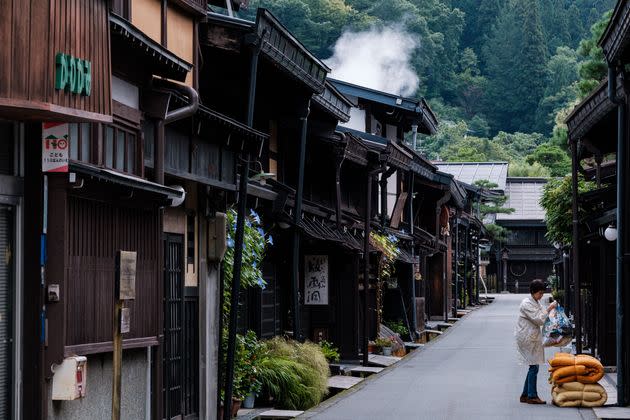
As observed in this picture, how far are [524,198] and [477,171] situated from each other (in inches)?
227

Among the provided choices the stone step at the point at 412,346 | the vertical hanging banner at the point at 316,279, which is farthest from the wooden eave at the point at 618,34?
the stone step at the point at 412,346

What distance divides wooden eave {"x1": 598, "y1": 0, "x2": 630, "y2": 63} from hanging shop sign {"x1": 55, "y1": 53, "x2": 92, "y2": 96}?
912cm

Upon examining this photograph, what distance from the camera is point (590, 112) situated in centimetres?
2300

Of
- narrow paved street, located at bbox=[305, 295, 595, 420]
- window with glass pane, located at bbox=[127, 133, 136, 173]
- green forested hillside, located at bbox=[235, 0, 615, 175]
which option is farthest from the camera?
green forested hillside, located at bbox=[235, 0, 615, 175]

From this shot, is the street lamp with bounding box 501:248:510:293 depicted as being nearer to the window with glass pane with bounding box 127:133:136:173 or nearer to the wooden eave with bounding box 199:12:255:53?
the wooden eave with bounding box 199:12:255:53

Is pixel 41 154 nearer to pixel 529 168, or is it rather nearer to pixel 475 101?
pixel 529 168

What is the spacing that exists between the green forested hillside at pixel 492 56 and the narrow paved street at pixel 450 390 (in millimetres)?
96419

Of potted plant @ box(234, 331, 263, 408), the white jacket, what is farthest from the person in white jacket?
potted plant @ box(234, 331, 263, 408)

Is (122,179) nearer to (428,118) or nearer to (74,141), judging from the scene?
(74,141)

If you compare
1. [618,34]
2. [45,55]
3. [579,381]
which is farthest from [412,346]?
[45,55]

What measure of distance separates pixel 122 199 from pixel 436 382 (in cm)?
1453

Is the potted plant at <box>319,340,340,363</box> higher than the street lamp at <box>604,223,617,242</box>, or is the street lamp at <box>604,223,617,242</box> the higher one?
the street lamp at <box>604,223,617,242</box>

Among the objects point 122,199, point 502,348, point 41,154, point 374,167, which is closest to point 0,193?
point 41,154

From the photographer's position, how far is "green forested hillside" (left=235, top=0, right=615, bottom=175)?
5610 inches
